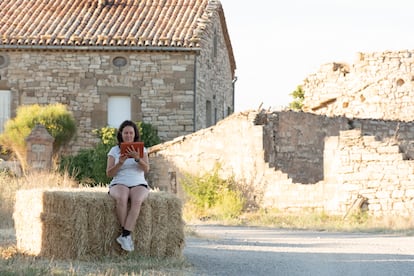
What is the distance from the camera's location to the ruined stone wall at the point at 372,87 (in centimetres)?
3073

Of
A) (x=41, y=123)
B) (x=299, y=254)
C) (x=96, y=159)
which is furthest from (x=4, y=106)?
(x=299, y=254)

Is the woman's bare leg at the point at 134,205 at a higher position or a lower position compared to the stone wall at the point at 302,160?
lower

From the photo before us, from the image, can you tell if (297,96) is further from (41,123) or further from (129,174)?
(129,174)

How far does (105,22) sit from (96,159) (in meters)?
6.24

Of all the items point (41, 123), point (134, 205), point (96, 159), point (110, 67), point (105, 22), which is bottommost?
point (134, 205)

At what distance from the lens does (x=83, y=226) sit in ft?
36.7

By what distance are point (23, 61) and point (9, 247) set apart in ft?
70.4

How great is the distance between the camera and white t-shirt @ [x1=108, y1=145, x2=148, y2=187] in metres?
11.4

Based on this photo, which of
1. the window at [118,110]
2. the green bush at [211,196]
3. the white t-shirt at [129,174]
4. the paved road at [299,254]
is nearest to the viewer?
the paved road at [299,254]

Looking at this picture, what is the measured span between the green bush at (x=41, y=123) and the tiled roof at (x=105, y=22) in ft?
8.68

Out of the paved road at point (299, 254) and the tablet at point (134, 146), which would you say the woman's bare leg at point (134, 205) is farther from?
the paved road at point (299, 254)

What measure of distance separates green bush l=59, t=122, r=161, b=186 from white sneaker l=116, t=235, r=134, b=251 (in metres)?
16.0

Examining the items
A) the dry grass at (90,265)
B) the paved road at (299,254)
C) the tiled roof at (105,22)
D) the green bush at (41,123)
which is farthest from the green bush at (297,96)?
the dry grass at (90,265)

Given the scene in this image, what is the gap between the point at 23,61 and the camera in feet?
108
